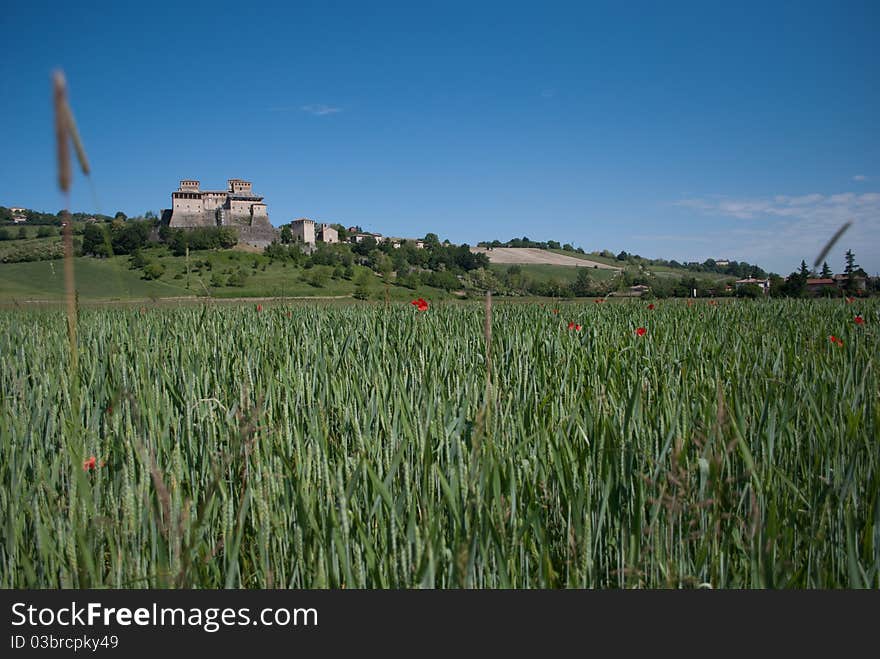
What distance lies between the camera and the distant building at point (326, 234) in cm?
9781

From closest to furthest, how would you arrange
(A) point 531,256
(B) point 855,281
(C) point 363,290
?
(B) point 855,281 < (C) point 363,290 < (A) point 531,256

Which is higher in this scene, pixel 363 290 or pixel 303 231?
pixel 303 231

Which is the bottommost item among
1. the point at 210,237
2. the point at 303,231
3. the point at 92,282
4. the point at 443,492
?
the point at 443,492

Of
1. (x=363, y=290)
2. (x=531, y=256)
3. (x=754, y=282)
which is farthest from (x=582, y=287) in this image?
(x=531, y=256)

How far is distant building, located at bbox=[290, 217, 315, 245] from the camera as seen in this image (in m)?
91.8

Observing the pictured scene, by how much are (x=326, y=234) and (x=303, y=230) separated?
246 inches

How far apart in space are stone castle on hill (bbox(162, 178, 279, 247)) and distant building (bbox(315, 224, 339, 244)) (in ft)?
37.2

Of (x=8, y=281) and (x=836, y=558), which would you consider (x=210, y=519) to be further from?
(x=8, y=281)

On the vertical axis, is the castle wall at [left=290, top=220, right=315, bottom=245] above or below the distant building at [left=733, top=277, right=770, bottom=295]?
above

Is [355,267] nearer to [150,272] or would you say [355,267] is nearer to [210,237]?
[150,272]

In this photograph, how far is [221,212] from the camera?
86250 millimetres

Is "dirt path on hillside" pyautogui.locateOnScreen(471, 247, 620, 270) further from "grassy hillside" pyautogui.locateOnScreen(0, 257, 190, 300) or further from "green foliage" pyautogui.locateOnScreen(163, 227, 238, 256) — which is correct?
"grassy hillside" pyautogui.locateOnScreen(0, 257, 190, 300)

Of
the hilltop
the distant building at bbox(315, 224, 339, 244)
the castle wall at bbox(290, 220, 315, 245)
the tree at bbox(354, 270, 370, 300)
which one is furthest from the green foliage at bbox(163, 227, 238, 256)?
the tree at bbox(354, 270, 370, 300)

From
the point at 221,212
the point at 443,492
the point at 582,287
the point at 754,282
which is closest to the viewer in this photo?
the point at 443,492
